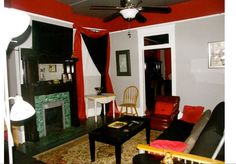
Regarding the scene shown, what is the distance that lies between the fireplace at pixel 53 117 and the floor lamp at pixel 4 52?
3122mm

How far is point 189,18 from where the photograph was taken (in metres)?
4.56

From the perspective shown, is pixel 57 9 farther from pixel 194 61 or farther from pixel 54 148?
pixel 194 61

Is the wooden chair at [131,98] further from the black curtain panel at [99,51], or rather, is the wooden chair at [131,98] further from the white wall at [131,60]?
the black curtain panel at [99,51]

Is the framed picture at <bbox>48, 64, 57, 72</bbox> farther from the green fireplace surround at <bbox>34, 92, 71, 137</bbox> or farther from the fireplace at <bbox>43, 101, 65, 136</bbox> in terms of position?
the fireplace at <bbox>43, 101, 65, 136</bbox>

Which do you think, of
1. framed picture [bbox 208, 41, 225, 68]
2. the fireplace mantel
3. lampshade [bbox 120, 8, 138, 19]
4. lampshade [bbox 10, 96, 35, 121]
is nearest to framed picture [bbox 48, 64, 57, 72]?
the fireplace mantel

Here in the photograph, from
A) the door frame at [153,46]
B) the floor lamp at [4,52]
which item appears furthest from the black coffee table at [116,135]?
the door frame at [153,46]

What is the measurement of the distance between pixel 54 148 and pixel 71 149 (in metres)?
0.34

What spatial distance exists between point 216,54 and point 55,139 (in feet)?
13.5

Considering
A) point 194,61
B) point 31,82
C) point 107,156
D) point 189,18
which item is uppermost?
point 189,18

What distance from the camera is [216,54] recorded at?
4.25m

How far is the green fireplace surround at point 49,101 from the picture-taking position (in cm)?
390

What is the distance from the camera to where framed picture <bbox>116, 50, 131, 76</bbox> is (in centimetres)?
568

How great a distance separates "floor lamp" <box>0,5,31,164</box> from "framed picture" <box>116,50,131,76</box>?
15.3 ft

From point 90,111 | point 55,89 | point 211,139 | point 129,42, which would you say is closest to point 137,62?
point 129,42
